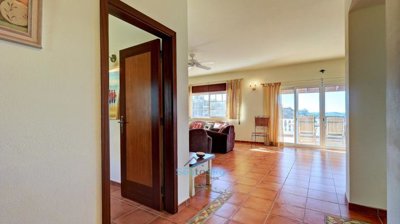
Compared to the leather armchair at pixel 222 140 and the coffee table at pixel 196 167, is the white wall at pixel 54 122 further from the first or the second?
the leather armchair at pixel 222 140

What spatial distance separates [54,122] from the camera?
3.58 feet

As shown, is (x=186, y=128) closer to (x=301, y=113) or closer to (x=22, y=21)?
(x=22, y=21)

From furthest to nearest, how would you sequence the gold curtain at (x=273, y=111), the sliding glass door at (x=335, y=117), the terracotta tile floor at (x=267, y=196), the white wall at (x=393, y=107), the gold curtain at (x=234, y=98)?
the gold curtain at (x=234, y=98)
the gold curtain at (x=273, y=111)
the sliding glass door at (x=335, y=117)
the terracotta tile floor at (x=267, y=196)
the white wall at (x=393, y=107)

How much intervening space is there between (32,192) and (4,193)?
0.11 meters

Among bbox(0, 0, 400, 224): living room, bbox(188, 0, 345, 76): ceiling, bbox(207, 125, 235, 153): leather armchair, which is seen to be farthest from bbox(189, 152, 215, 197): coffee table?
bbox(207, 125, 235, 153): leather armchair

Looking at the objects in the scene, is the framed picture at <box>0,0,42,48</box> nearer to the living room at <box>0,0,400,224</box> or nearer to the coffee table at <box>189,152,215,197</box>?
the living room at <box>0,0,400,224</box>

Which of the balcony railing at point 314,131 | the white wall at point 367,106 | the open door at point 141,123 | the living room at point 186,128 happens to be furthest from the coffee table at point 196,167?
the balcony railing at point 314,131

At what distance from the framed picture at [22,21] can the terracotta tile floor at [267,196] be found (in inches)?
71.0

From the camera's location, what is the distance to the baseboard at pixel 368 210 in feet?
6.72

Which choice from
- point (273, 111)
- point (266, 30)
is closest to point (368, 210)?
point (266, 30)

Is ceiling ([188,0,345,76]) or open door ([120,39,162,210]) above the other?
ceiling ([188,0,345,76])

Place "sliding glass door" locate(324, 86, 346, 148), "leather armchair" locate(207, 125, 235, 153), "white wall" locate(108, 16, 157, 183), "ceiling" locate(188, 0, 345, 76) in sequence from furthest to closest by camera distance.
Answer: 1. "sliding glass door" locate(324, 86, 346, 148)
2. "leather armchair" locate(207, 125, 235, 153)
3. "ceiling" locate(188, 0, 345, 76)
4. "white wall" locate(108, 16, 157, 183)

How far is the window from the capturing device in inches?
→ 293

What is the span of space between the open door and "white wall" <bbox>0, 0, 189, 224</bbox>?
0.85 m
